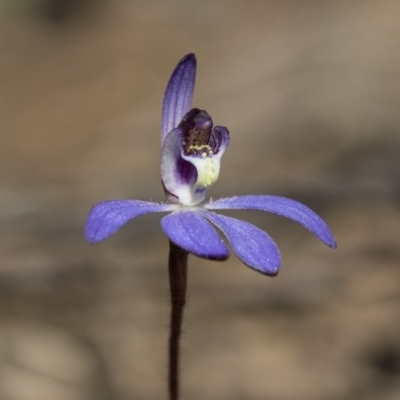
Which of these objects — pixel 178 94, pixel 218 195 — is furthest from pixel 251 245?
pixel 218 195

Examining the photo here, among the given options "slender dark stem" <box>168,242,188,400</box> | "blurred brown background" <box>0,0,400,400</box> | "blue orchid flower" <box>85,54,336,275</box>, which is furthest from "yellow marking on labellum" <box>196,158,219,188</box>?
"blurred brown background" <box>0,0,400,400</box>

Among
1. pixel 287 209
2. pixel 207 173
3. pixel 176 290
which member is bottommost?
pixel 176 290

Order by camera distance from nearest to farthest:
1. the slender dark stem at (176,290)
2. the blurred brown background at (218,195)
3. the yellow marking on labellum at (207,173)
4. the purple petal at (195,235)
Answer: the purple petal at (195,235) → the slender dark stem at (176,290) → the yellow marking on labellum at (207,173) → the blurred brown background at (218,195)

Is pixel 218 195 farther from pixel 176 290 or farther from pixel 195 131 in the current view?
pixel 176 290

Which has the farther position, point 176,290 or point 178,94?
point 178,94

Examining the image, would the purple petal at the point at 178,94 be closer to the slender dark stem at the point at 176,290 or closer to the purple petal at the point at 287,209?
the purple petal at the point at 287,209

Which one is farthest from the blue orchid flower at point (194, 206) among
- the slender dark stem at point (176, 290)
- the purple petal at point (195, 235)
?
the slender dark stem at point (176, 290)

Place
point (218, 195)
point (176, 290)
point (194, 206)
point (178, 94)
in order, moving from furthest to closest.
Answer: point (218, 195)
point (178, 94)
point (194, 206)
point (176, 290)

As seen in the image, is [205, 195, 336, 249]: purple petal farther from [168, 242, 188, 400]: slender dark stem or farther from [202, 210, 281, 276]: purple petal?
[168, 242, 188, 400]: slender dark stem
